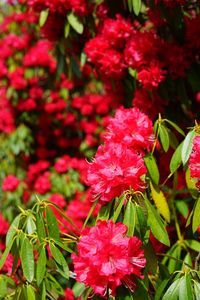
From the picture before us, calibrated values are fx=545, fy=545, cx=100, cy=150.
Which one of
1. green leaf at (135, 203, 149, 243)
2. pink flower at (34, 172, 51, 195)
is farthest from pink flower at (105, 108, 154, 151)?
pink flower at (34, 172, 51, 195)

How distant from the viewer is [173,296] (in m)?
1.21

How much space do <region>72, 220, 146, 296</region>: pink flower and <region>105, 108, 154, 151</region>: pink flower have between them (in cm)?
34

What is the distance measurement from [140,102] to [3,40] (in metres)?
2.36

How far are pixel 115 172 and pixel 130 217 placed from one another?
4.5 inches

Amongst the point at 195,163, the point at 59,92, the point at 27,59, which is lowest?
the point at 59,92

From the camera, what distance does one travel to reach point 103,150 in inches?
55.8

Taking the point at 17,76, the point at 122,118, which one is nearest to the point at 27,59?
the point at 17,76

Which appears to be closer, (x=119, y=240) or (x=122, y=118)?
(x=119, y=240)

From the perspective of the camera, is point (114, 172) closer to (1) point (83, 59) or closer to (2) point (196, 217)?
(2) point (196, 217)

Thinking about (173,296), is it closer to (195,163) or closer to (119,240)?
(119,240)

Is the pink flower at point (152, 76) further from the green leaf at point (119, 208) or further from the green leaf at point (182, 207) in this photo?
the green leaf at point (119, 208)

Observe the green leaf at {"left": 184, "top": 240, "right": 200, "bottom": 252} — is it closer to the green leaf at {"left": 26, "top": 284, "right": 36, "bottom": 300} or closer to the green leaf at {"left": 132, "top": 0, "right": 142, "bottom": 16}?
the green leaf at {"left": 26, "top": 284, "right": 36, "bottom": 300}

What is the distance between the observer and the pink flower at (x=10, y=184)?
3.82 metres

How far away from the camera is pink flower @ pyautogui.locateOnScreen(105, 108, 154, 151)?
146cm
